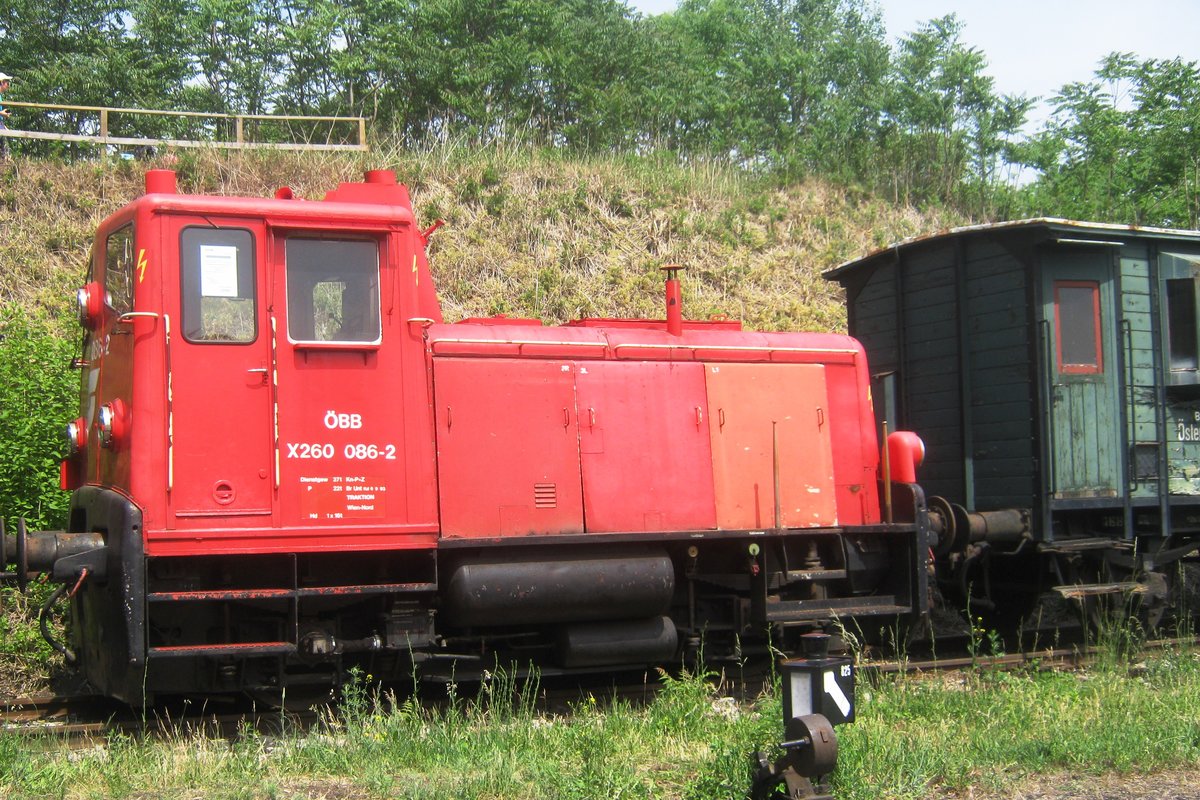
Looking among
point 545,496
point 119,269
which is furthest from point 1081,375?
point 119,269

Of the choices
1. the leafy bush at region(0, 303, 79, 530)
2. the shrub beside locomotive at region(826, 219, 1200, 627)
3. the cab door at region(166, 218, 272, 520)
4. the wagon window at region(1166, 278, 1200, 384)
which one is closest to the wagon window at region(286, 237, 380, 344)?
the cab door at region(166, 218, 272, 520)

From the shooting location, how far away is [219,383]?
6.59 meters

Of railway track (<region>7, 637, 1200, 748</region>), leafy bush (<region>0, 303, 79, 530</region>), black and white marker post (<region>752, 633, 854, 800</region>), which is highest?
leafy bush (<region>0, 303, 79, 530</region>)

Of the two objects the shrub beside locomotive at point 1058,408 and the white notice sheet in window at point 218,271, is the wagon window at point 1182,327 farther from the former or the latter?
the white notice sheet in window at point 218,271

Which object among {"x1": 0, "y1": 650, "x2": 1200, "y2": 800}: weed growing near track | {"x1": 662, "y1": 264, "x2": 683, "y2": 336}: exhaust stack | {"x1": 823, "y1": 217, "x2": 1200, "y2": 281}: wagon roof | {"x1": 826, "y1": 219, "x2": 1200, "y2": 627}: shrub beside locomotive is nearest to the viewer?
{"x1": 0, "y1": 650, "x2": 1200, "y2": 800}: weed growing near track

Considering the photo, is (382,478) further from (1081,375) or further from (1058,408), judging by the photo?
(1081,375)

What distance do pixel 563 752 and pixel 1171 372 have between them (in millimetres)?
7111

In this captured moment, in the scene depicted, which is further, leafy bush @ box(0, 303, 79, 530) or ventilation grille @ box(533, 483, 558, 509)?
leafy bush @ box(0, 303, 79, 530)

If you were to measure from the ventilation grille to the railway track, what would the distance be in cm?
132

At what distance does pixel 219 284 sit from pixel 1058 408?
681 centimetres

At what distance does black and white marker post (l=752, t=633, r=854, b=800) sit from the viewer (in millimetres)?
4781

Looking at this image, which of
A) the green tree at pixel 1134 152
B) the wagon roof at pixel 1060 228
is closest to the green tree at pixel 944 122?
the green tree at pixel 1134 152

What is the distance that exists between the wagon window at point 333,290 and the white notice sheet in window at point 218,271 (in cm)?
33

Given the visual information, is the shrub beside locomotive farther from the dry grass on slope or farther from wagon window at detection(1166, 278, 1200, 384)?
the dry grass on slope
